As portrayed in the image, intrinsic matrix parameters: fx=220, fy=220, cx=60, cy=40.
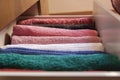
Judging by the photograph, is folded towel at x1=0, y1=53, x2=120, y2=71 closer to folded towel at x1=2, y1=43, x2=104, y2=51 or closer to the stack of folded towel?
the stack of folded towel

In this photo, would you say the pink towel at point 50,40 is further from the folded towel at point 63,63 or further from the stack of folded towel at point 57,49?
the folded towel at point 63,63

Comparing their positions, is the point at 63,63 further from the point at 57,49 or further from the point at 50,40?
the point at 50,40

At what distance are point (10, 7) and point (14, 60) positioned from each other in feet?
0.79

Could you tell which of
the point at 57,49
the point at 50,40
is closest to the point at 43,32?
the point at 50,40

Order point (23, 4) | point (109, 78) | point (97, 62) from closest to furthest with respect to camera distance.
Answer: point (109, 78)
point (97, 62)
point (23, 4)

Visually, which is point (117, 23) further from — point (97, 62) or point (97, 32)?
point (97, 32)

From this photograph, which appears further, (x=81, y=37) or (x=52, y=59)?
(x=81, y=37)

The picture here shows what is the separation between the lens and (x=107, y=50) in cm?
66

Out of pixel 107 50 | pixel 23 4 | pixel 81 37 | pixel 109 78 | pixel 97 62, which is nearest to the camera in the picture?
pixel 109 78

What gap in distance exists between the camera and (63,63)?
51 centimetres

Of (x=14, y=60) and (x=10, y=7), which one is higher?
(x=10, y=7)

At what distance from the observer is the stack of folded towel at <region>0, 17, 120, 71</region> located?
20.1 inches

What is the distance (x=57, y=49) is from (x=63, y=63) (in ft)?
0.49

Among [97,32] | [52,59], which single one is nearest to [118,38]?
[52,59]
